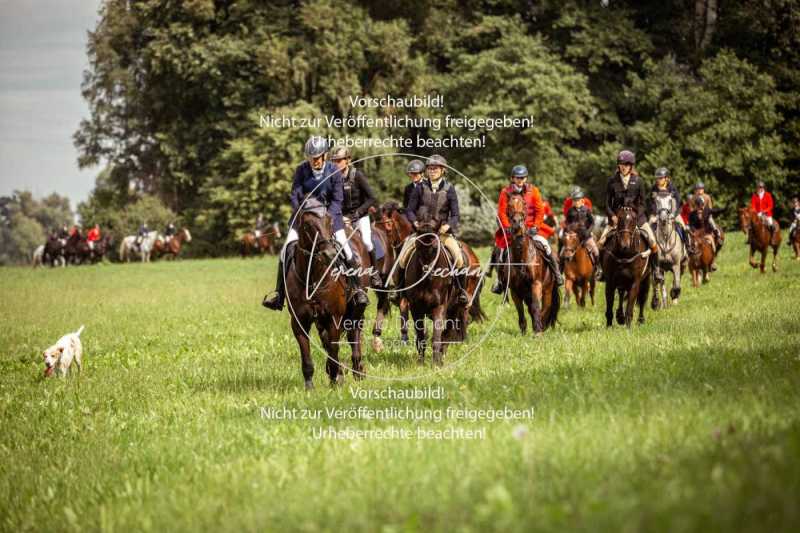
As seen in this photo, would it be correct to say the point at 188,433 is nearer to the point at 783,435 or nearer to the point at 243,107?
the point at 783,435

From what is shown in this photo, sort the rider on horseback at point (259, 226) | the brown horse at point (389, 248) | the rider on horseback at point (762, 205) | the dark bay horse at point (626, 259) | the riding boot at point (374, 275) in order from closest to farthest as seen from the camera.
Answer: the riding boot at point (374, 275)
the brown horse at point (389, 248)
the dark bay horse at point (626, 259)
the rider on horseback at point (762, 205)
the rider on horseback at point (259, 226)

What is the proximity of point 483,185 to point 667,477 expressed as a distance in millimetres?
43621

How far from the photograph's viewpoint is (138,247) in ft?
205

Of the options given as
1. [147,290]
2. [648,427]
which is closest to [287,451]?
[648,427]

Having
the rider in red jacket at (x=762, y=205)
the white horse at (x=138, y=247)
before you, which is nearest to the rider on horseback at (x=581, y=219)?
the rider in red jacket at (x=762, y=205)

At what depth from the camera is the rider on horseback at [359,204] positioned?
13.1 m

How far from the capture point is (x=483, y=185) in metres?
48.5

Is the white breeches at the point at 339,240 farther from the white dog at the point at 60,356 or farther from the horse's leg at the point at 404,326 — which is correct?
the white dog at the point at 60,356

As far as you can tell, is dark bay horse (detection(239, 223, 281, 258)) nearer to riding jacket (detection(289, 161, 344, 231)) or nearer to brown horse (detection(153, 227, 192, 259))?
brown horse (detection(153, 227, 192, 259))

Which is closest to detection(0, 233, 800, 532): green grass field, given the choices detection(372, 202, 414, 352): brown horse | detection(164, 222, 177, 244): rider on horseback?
detection(372, 202, 414, 352): brown horse

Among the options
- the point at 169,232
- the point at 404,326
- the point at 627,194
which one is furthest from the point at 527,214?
the point at 169,232

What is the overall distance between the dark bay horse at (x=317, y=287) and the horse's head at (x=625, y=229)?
560 cm

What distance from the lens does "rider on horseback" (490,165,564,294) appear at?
14.9 meters

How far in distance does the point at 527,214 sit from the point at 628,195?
1.79m
